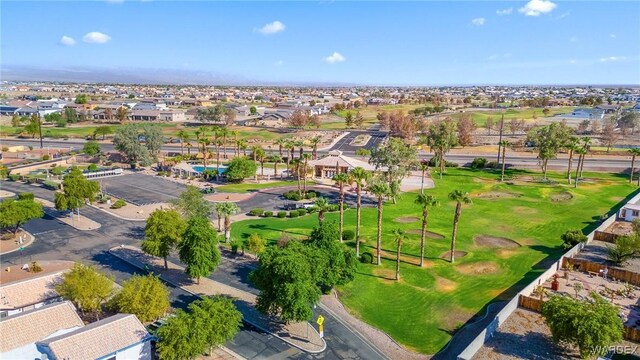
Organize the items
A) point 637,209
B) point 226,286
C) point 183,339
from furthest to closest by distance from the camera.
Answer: point 637,209
point 226,286
point 183,339

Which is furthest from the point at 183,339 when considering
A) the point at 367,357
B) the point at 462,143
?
the point at 462,143

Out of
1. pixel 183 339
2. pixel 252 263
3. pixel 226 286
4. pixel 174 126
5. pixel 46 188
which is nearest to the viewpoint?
pixel 183 339

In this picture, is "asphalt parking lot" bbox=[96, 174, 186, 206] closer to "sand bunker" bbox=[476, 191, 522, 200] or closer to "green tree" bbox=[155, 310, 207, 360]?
"green tree" bbox=[155, 310, 207, 360]

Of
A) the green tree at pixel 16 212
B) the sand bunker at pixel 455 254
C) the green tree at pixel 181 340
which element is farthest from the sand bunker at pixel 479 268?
the green tree at pixel 16 212

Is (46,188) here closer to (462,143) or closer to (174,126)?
(174,126)

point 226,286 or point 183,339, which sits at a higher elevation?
point 183,339

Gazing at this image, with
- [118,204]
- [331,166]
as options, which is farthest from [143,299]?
[331,166]

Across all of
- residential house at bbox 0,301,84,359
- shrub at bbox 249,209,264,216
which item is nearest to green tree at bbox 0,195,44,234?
shrub at bbox 249,209,264,216
